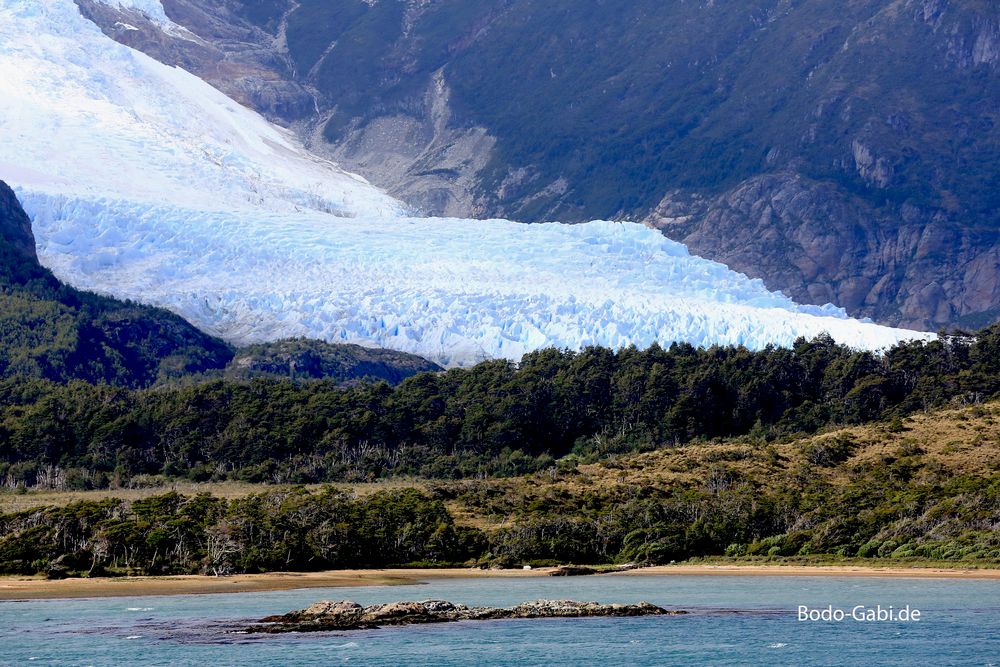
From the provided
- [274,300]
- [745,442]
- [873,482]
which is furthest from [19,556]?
[274,300]

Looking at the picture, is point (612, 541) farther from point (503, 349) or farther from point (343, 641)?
point (503, 349)

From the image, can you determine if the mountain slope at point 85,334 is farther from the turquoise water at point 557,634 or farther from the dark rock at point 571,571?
the turquoise water at point 557,634

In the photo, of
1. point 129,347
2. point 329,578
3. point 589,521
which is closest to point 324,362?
point 129,347

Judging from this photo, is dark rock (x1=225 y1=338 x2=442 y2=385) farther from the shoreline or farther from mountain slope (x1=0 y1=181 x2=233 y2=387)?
the shoreline

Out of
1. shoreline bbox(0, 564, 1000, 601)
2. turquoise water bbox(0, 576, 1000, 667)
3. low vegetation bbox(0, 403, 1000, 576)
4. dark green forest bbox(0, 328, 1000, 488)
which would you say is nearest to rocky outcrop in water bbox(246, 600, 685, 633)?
turquoise water bbox(0, 576, 1000, 667)

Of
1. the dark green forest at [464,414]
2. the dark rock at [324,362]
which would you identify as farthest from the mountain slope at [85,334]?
the dark green forest at [464,414]
